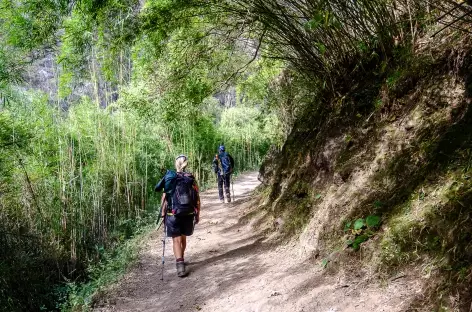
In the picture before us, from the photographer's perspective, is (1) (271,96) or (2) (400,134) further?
(1) (271,96)

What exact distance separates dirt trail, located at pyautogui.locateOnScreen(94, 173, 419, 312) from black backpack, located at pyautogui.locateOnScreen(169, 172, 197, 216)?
776mm

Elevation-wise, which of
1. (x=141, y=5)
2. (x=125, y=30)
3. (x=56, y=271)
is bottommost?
(x=56, y=271)

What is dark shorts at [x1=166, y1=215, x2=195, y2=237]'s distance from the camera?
14.0 ft

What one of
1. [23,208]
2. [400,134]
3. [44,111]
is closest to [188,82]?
[44,111]

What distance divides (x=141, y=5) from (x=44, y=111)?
2923 mm

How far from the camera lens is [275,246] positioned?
4543 millimetres

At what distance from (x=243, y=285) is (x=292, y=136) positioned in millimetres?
3336

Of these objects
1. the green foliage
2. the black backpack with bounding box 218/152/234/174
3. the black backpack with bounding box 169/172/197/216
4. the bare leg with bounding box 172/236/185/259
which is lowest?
the bare leg with bounding box 172/236/185/259

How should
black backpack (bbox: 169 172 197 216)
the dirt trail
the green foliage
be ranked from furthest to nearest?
1. black backpack (bbox: 169 172 197 216)
2. the green foliage
3. the dirt trail

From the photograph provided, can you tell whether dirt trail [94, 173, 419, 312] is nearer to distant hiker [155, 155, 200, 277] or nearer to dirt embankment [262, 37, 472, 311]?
dirt embankment [262, 37, 472, 311]

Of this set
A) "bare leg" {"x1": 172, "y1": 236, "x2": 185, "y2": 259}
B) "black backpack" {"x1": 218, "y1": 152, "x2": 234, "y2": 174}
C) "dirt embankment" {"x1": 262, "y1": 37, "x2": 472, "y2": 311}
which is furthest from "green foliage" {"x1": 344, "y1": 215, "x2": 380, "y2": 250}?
"black backpack" {"x1": 218, "y1": 152, "x2": 234, "y2": 174}

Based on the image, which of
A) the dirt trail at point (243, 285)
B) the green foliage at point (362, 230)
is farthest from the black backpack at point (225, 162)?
the green foliage at point (362, 230)

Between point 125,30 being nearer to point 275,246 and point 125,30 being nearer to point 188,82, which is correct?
point 188,82

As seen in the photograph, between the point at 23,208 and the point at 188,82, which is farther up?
the point at 188,82
